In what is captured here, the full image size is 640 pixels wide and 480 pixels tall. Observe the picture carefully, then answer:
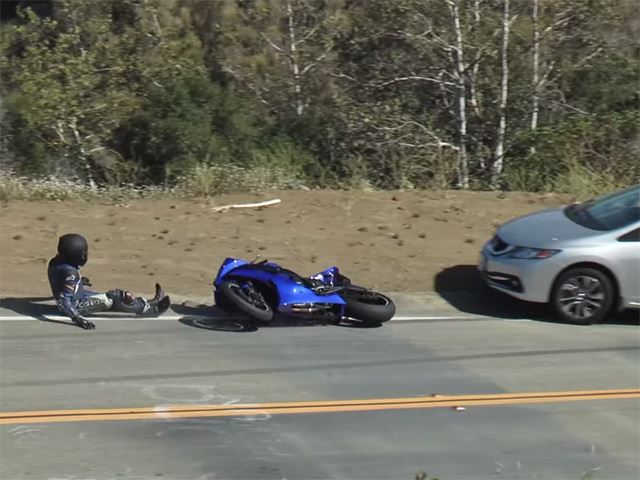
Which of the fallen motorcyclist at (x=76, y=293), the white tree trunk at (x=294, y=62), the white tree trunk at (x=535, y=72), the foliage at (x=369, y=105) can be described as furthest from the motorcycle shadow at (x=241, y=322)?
the white tree trunk at (x=294, y=62)

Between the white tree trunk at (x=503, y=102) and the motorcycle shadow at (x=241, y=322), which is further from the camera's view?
the white tree trunk at (x=503, y=102)

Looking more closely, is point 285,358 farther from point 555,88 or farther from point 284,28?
point 284,28

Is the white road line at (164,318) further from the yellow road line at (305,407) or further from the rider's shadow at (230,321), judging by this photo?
the yellow road line at (305,407)

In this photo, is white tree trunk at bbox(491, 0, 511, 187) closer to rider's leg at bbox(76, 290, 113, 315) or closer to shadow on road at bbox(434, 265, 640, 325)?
shadow on road at bbox(434, 265, 640, 325)

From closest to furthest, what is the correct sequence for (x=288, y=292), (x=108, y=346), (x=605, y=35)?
(x=108, y=346), (x=288, y=292), (x=605, y=35)

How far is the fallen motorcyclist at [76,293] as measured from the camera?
846 cm

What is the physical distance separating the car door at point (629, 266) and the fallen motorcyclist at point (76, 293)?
14.9 feet

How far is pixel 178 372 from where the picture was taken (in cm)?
739

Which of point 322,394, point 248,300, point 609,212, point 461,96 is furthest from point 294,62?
point 322,394

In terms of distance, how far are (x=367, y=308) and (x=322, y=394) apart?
5.95ft

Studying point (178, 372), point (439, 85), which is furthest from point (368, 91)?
point (178, 372)

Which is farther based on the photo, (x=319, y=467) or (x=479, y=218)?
(x=479, y=218)

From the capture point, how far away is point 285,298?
8.52 m

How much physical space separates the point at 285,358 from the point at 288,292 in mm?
857
